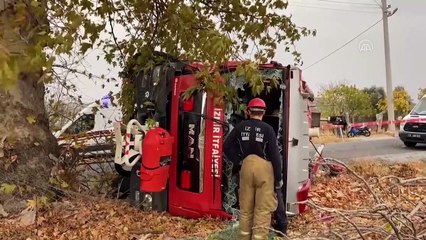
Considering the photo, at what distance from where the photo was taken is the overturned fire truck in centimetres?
643

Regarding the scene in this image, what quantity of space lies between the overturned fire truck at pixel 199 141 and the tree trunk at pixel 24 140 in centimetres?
125

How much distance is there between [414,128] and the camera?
711 inches

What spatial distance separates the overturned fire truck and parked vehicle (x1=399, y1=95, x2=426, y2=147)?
1226 centimetres

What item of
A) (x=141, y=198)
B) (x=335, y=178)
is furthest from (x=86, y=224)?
(x=335, y=178)

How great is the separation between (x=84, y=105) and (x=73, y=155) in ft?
6.77

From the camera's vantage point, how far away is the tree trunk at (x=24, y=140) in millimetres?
6996

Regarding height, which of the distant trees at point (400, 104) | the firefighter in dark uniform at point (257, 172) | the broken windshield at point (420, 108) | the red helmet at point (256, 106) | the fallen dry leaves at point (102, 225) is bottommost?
the fallen dry leaves at point (102, 225)

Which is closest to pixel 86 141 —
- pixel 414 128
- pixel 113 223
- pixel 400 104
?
pixel 113 223

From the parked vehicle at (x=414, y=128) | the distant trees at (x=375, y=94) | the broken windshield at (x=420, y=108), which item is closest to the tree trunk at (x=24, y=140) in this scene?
the parked vehicle at (x=414, y=128)

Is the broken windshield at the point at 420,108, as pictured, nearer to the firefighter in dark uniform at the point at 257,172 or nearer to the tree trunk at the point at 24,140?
the firefighter in dark uniform at the point at 257,172

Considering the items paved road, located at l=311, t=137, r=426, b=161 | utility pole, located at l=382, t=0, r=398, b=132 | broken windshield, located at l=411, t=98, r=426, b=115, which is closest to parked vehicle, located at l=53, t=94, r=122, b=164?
paved road, located at l=311, t=137, r=426, b=161

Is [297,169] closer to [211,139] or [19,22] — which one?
[211,139]

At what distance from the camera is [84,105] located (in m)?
9.85

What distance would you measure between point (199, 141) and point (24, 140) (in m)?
2.39
